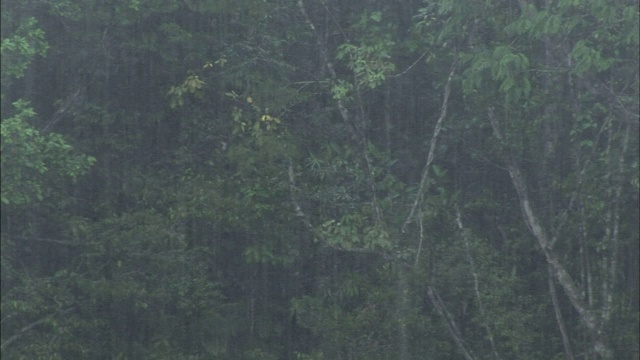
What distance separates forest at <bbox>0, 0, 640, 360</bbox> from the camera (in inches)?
344

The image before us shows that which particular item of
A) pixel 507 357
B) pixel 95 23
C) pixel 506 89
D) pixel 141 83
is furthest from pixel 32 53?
pixel 507 357

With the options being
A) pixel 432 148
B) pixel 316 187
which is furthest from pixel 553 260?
pixel 316 187

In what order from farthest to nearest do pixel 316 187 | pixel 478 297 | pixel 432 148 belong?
pixel 432 148, pixel 316 187, pixel 478 297

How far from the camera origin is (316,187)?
942 cm

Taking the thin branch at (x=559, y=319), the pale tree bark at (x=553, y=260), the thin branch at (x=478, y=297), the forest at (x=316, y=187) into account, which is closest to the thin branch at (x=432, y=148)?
the forest at (x=316, y=187)

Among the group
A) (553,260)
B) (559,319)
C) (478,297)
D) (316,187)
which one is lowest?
(559,319)

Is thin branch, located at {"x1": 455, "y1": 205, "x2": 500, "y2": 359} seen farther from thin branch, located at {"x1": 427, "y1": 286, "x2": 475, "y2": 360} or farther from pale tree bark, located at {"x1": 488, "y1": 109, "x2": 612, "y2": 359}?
pale tree bark, located at {"x1": 488, "y1": 109, "x2": 612, "y2": 359}

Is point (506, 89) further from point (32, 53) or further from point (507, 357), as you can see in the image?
point (32, 53)

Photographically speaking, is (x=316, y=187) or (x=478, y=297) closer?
(x=478, y=297)

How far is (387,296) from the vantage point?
29.9 ft

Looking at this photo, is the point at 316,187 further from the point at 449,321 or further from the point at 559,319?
the point at 559,319

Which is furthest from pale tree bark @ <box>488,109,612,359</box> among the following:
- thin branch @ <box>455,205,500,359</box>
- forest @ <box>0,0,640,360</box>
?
thin branch @ <box>455,205,500,359</box>

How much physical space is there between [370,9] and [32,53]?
3335mm

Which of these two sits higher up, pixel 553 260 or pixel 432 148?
pixel 432 148
